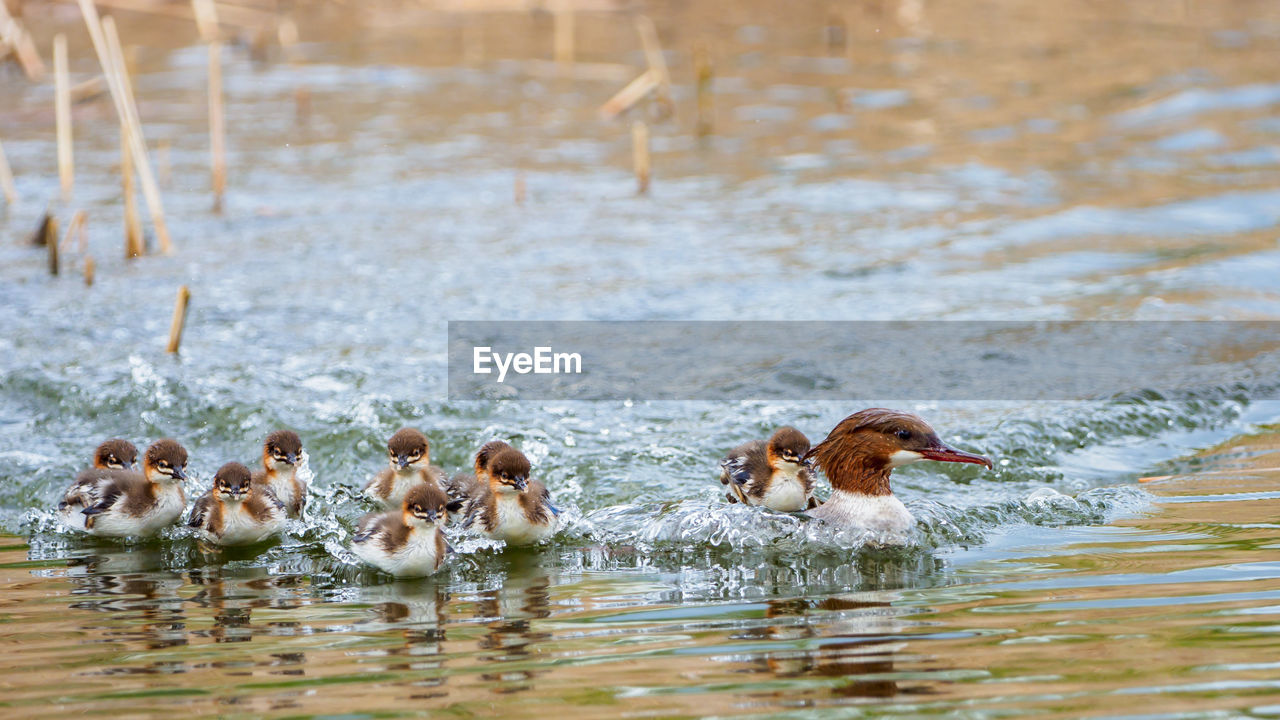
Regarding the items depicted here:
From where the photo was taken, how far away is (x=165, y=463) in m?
6.20

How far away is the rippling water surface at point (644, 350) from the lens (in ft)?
14.5

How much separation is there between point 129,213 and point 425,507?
232 inches

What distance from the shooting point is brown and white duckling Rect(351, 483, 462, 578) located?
18.4ft

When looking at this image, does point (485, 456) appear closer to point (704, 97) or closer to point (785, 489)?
point (785, 489)

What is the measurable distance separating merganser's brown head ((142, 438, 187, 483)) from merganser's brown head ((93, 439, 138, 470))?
40cm

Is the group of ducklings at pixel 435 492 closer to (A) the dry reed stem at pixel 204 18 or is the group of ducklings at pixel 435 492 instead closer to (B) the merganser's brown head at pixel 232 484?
(B) the merganser's brown head at pixel 232 484

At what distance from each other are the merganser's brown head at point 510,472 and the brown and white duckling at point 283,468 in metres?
1.11

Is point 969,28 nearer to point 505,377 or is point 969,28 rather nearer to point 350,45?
point 350,45

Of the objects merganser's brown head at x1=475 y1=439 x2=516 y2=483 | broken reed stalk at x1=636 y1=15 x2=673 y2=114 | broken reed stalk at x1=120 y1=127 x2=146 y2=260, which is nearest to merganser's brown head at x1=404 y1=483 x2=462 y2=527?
merganser's brown head at x1=475 y1=439 x2=516 y2=483

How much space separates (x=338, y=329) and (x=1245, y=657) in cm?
664

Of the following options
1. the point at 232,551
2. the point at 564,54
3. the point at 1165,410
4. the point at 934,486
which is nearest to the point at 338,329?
the point at 232,551

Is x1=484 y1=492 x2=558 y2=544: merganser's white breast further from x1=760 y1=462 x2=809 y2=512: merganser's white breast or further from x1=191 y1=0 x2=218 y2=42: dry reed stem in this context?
x1=191 y1=0 x2=218 y2=42: dry reed stem

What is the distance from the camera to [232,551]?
6.16 metres

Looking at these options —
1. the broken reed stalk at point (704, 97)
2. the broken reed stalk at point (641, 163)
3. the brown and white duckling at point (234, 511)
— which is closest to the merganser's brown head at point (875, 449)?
the brown and white duckling at point (234, 511)
